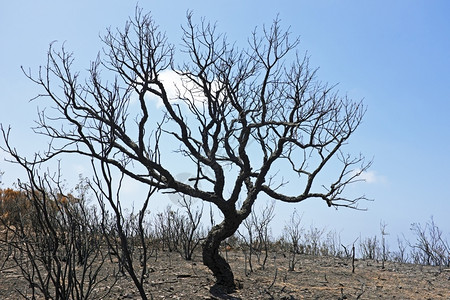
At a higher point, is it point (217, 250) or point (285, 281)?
point (217, 250)

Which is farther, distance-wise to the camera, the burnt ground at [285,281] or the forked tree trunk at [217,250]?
the forked tree trunk at [217,250]

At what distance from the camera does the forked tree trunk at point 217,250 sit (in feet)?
24.7

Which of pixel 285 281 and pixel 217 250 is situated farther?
pixel 285 281

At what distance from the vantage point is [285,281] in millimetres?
8414

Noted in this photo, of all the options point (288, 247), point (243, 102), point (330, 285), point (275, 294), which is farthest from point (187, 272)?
point (288, 247)

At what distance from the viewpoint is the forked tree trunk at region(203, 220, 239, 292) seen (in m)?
7.52

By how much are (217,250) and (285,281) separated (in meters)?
1.69

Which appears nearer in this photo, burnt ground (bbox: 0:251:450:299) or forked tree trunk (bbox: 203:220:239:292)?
burnt ground (bbox: 0:251:450:299)

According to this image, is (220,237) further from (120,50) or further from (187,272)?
(120,50)

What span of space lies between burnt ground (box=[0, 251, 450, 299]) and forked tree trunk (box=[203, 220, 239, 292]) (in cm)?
20

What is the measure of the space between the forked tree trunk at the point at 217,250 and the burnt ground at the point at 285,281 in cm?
20

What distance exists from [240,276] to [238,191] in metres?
1.99

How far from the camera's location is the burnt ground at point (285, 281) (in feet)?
24.1

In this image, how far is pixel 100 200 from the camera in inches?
173
